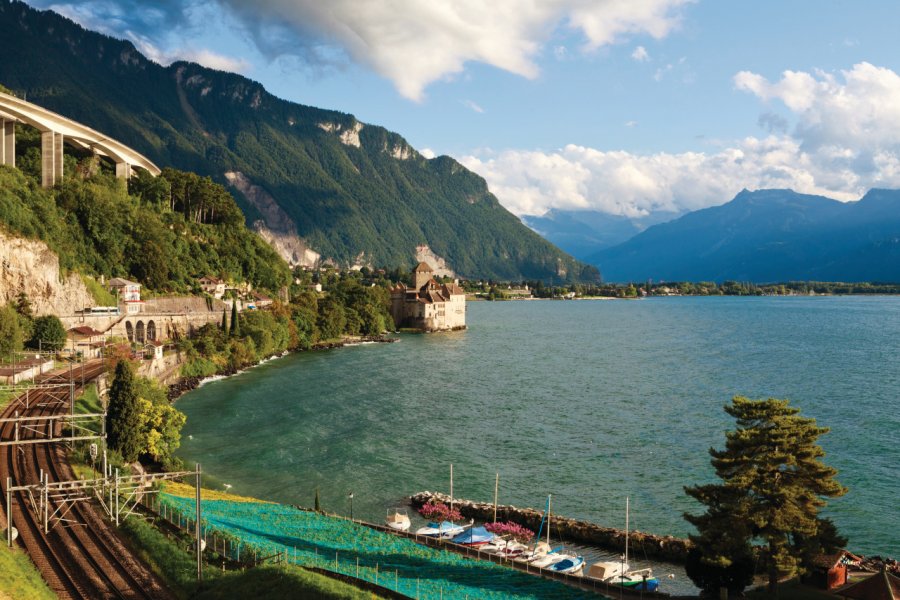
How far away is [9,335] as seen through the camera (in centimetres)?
4881

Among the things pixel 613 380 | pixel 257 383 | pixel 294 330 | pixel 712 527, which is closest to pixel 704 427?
pixel 613 380

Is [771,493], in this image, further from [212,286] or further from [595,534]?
[212,286]

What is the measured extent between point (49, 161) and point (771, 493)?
77469mm

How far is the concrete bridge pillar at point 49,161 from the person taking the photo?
72.9m

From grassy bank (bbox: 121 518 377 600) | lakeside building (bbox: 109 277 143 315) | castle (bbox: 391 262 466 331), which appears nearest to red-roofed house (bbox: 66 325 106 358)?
lakeside building (bbox: 109 277 143 315)

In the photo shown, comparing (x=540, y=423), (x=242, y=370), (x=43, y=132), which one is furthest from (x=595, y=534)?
(x=43, y=132)

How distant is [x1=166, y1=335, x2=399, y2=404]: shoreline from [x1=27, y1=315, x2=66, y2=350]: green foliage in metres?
9.30

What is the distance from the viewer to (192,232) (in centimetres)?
9512

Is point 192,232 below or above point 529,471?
above

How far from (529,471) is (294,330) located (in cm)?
6113

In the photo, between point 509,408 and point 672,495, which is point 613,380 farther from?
point 672,495

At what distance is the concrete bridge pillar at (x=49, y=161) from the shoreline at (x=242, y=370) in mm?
27455

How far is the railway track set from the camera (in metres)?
20.3

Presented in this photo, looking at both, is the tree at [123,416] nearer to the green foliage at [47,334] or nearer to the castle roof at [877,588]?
the green foliage at [47,334]
